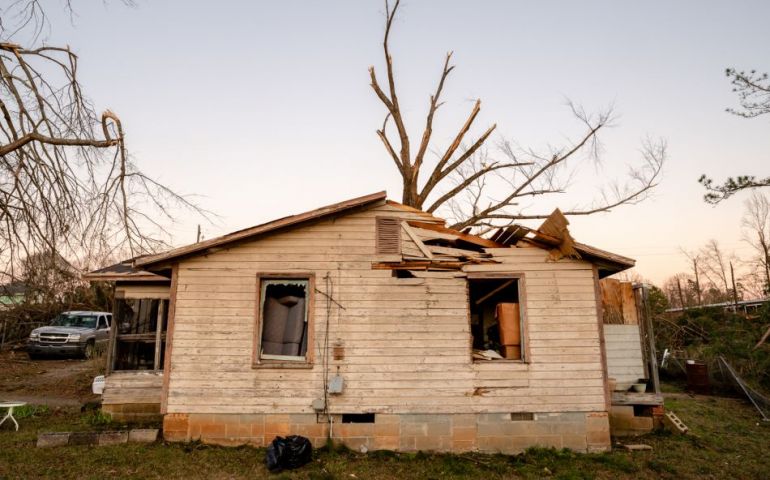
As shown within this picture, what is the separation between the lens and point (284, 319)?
354 inches

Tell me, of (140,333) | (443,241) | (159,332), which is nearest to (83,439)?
(159,332)

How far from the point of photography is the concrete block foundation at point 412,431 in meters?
8.41

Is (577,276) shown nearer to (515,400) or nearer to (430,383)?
(515,400)

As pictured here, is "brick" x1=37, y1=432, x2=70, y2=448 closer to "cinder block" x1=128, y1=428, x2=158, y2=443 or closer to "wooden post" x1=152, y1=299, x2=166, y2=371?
"cinder block" x1=128, y1=428, x2=158, y2=443

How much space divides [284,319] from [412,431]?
307 centimetres

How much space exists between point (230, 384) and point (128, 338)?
4.06 metres

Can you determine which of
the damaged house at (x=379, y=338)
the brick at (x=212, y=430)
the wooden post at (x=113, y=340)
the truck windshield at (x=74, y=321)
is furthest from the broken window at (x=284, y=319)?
the truck windshield at (x=74, y=321)

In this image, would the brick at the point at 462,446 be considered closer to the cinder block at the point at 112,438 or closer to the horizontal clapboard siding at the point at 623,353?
the horizontal clapboard siding at the point at 623,353

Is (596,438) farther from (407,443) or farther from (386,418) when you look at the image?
(386,418)

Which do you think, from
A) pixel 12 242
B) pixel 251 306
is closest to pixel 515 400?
pixel 251 306

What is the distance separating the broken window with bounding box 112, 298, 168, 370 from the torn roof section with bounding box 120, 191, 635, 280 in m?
1.91

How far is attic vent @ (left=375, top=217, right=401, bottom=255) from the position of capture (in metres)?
9.05

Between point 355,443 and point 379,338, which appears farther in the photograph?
point 379,338

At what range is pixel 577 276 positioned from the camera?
357 inches
